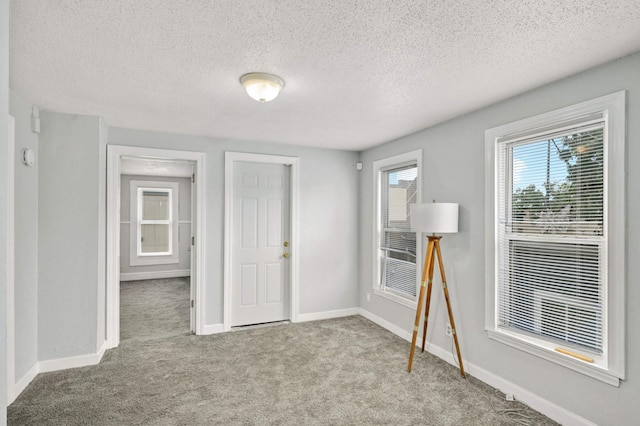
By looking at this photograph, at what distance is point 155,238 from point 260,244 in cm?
431

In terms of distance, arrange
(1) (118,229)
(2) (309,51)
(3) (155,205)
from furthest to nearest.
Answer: (3) (155,205), (1) (118,229), (2) (309,51)

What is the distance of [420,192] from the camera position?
3.71 metres

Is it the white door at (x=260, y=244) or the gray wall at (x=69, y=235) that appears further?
the white door at (x=260, y=244)

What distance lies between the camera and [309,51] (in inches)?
77.9

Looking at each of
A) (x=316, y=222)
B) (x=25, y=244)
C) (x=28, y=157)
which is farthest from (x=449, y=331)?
(x=28, y=157)

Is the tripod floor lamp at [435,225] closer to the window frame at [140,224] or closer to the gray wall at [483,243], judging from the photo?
the gray wall at [483,243]

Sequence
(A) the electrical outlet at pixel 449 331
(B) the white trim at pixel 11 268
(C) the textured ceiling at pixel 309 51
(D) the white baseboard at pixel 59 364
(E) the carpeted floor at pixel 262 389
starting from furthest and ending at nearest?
1. (A) the electrical outlet at pixel 449 331
2. (D) the white baseboard at pixel 59 364
3. (B) the white trim at pixel 11 268
4. (E) the carpeted floor at pixel 262 389
5. (C) the textured ceiling at pixel 309 51

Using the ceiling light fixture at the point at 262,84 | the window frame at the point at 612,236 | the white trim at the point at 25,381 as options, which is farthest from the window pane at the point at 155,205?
the window frame at the point at 612,236

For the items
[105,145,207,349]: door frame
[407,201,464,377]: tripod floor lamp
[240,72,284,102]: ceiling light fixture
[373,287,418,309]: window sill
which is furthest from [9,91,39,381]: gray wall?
Answer: [373,287,418,309]: window sill

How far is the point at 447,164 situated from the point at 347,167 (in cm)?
175

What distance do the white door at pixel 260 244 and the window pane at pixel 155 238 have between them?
13.7ft

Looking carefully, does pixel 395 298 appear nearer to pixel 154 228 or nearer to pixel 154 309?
pixel 154 309

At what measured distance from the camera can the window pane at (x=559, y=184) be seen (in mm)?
2188

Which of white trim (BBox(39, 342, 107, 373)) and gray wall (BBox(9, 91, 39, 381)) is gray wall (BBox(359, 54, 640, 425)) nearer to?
white trim (BBox(39, 342, 107, 373))
